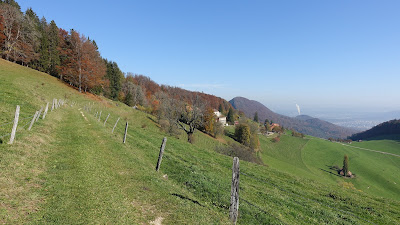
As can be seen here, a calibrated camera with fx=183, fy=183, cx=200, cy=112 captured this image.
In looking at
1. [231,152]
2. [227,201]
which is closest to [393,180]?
[231,152]

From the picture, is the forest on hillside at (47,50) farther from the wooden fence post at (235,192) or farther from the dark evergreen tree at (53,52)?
the wooden fence post at (235,192)

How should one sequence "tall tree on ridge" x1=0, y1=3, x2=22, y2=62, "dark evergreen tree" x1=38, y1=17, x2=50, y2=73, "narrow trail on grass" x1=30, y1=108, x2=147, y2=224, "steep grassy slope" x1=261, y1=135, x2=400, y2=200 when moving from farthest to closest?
"steep grassy slope" x1=261, y1=135, x2=400, y2=200 → "dark evergreen tree" x1=38, y1=17, x2=50, y2=73 → "tall tree on ridge" x1=0, y1=3, x2=22, y2=62 → "narrow trail on grass" x1=30, y1=108, x2=147, y2=224

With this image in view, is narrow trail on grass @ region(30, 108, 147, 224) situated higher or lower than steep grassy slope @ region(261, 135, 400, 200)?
higher

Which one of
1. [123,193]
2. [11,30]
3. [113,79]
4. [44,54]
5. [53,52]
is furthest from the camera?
[113,79]

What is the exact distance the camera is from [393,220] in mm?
12945

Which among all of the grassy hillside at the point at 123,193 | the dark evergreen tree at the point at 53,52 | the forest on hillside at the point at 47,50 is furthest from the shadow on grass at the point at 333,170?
the dark evergreen tree at the point at 53,52

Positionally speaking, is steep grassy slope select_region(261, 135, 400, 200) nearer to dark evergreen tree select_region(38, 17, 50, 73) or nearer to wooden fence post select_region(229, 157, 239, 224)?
wooden fence post select_region(229, 157, 239, 224)

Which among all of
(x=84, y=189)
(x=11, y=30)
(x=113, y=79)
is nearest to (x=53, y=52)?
(x=11, y=30)

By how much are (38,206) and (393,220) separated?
69.1 ft

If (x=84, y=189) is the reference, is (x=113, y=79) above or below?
above

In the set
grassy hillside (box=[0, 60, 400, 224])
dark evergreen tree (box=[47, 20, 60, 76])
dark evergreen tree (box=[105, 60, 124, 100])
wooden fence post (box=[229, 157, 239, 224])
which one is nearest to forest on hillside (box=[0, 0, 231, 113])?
dark evergreen tree (box=[47, 20, 60, 76])

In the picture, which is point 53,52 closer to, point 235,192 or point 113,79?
point 113,79

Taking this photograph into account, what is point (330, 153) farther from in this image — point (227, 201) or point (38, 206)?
point (38, 206)

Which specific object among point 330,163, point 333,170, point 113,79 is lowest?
point 333,170
